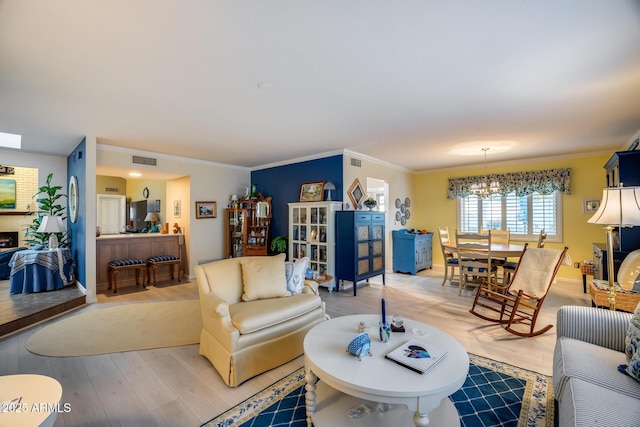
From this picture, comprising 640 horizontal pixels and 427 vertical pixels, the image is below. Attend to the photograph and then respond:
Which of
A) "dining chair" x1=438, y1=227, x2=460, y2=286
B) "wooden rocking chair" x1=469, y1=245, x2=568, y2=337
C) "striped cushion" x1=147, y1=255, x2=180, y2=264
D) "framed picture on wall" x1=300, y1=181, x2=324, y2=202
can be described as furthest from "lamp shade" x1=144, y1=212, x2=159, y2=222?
A: "wooden rocking chair" x1=469, y1=245, x2=568, y2=337

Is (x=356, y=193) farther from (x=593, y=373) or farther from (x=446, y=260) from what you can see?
(x=593, y=373)

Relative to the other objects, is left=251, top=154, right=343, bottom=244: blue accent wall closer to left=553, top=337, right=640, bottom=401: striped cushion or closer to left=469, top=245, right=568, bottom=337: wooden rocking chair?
left=469, top=245, right=568, bottom=337: wooden rocking chair

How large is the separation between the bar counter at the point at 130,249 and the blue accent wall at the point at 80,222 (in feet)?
1.06

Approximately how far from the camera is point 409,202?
716 centimetres

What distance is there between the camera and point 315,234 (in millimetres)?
5145

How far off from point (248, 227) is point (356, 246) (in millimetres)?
2493

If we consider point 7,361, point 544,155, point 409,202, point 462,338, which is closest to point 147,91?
point 7,361

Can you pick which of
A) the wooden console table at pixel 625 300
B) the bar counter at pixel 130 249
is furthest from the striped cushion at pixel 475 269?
the bar counter at pixel 130 249

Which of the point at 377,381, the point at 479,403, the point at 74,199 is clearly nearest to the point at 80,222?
the point at 74,199

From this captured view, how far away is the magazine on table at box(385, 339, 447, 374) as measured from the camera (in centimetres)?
159

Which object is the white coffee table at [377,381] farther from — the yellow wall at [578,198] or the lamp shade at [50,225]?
the yellow wall at [578,198]

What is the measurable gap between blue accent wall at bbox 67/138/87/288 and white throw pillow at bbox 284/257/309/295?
3311 millimetres

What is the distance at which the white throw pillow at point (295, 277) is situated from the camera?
118 inches

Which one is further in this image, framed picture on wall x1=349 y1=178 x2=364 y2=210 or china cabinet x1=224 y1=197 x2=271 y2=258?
china cabinet x1=224 y1=197 x2=271 y2=258
